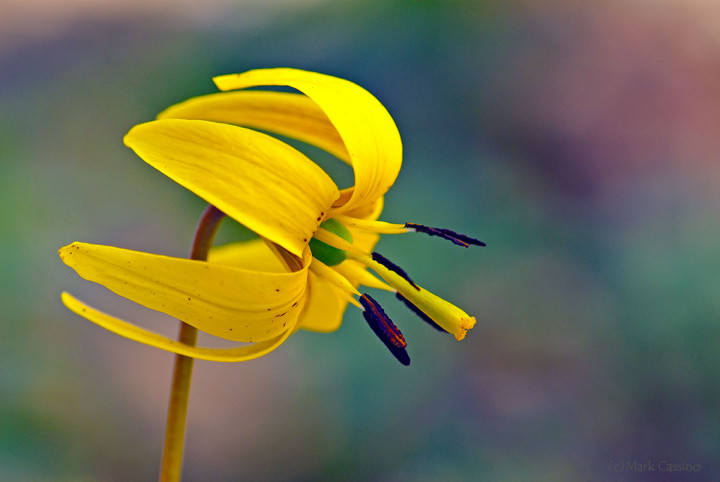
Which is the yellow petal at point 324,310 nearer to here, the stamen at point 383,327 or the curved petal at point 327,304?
the curved petal at point 327,304

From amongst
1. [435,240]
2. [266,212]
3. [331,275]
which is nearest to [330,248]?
[331,275]

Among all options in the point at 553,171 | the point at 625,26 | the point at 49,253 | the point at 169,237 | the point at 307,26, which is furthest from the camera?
the point at 625,26

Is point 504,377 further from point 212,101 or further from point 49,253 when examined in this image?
point 212,101

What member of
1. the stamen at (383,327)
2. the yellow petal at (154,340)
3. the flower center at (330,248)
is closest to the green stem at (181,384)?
the yellow petal at (154,340)

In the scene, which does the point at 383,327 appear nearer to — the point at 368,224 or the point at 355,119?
the point at 368,224

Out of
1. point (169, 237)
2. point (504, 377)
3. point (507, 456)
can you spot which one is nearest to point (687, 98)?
point (504, 377)

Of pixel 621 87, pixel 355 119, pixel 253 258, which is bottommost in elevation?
pixel 253 258

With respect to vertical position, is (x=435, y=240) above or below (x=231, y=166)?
above

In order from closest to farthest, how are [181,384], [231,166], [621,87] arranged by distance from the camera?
[231,166]
[181,384]
[621,87]
